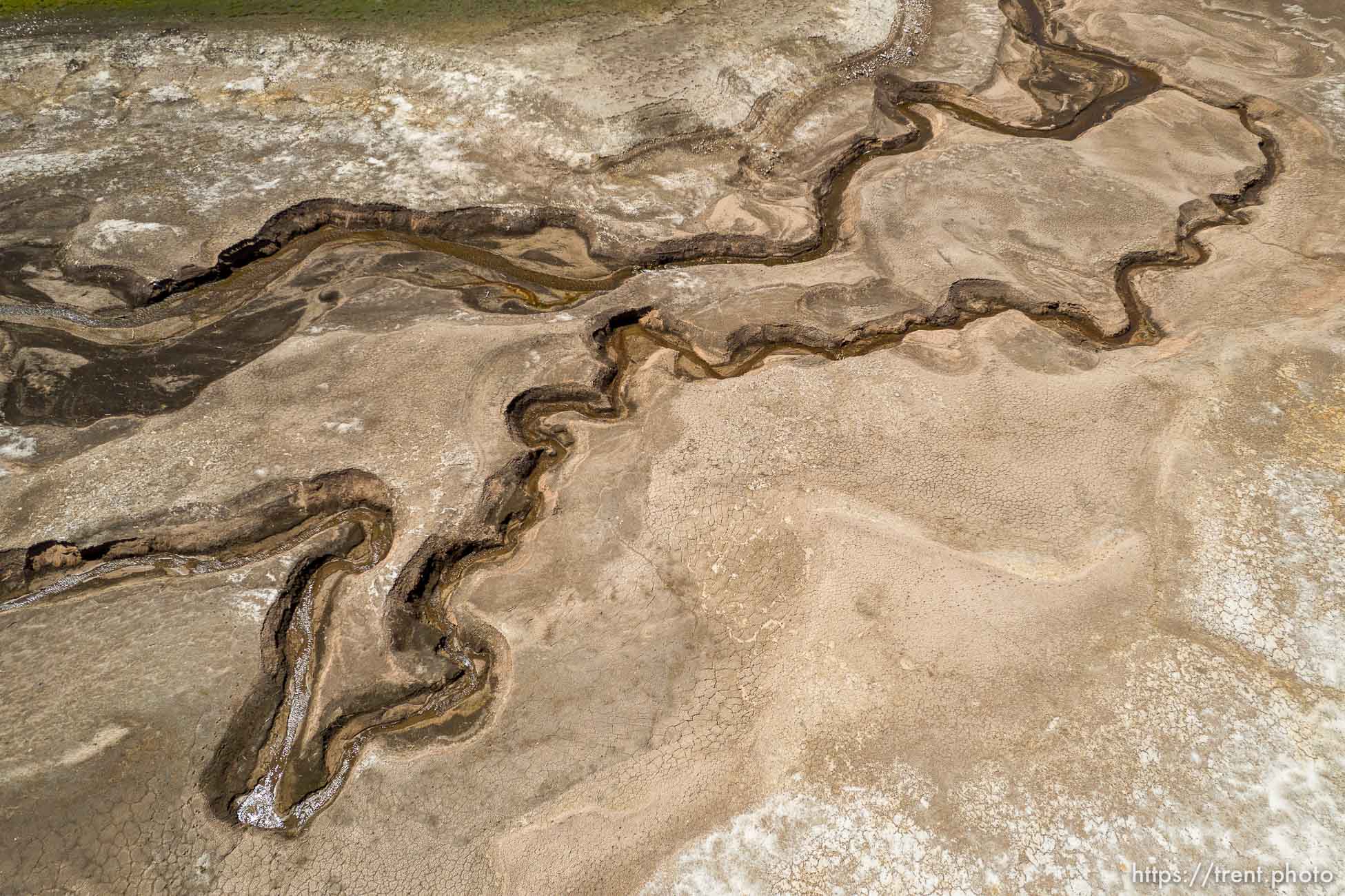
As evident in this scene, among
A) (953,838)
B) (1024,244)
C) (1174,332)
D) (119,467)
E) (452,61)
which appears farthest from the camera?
(452,61)

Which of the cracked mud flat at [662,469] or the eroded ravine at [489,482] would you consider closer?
the cracked mud flat at [662,469]

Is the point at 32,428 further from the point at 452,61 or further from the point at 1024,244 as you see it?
the point at 1024,244

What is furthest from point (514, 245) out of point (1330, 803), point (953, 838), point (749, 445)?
point (1330, 803)

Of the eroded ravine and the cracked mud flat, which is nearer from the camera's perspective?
the cracked mud flat
